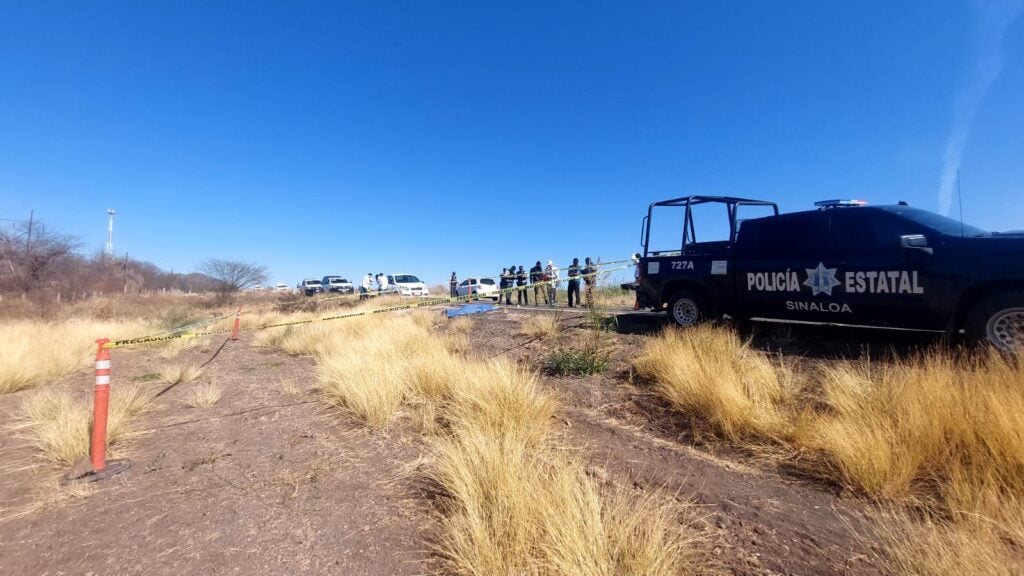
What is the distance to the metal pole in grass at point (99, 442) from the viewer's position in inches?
150

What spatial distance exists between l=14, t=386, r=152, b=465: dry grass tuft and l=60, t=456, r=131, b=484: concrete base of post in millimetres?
Result: 309

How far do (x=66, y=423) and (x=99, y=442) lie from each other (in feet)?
3.43

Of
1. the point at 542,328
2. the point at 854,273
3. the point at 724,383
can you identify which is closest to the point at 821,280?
the point at 854,273

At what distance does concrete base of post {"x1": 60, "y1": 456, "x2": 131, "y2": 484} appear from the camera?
12.2 feet

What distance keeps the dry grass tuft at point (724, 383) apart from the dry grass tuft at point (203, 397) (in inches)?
239

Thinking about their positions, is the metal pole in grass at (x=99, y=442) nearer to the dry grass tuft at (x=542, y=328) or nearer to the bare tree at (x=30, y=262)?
the dry grass tuft at (x=542, y=328)

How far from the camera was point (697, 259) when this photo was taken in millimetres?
7832

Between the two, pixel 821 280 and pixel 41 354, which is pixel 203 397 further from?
pixel 821 280

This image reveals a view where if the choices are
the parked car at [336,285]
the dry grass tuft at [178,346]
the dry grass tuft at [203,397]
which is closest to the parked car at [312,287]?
the parked car at [336,285]

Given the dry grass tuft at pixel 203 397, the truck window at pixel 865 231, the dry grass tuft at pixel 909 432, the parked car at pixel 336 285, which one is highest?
the parked car at pixel 336 285

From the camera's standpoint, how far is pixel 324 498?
334 cm

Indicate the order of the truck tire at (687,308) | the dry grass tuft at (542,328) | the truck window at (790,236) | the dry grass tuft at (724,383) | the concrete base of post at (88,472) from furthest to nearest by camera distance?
the dry grass tuft at (542,328) < the truck tire at (687,308) < the truck window at (790,236) < the dry grass tuft at (724,383) < the concrete base of post at (88,472)

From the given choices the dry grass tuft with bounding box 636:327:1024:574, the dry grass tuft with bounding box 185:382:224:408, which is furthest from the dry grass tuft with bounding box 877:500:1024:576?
the dry grass tuft with bounding box 185:382:224:408

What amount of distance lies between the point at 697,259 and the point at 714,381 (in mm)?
3769
